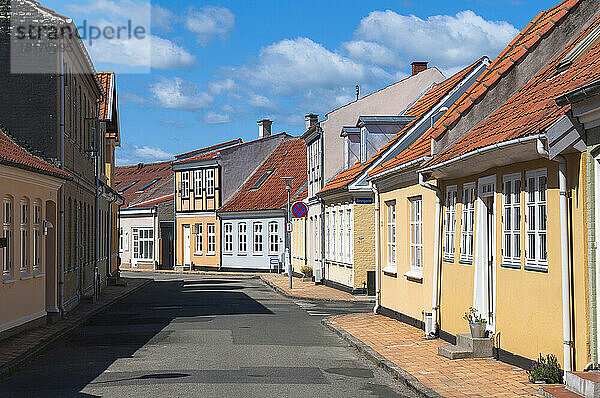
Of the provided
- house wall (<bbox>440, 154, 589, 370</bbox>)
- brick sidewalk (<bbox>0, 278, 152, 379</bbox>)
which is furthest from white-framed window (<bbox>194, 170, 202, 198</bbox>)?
house wall (<bbox>440, 154, 589, 370</bbox>)

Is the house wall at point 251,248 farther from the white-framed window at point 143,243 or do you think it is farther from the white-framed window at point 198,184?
the white-framed window at point 143,243

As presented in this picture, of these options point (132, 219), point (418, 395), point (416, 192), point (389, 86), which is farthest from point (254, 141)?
point (418, 395)

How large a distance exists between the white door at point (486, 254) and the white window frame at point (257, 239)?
36.9 m

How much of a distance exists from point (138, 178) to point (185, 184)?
1454 cm

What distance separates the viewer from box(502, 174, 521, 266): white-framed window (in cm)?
1242

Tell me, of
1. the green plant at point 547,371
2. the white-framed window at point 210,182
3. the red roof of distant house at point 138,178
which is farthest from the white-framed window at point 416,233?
the red roof of distant house at point 138,178

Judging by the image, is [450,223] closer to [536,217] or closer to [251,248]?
[536,217]

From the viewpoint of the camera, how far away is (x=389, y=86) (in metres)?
33.1

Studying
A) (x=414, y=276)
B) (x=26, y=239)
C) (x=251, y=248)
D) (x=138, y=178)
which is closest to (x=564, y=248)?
(x=414, y=276)

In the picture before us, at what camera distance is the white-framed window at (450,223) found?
15617 mm

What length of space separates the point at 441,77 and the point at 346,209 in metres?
6.23

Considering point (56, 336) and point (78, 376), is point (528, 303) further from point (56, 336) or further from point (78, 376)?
point (56, 336)

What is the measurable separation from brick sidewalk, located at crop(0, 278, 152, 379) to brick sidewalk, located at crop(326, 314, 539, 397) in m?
5.44

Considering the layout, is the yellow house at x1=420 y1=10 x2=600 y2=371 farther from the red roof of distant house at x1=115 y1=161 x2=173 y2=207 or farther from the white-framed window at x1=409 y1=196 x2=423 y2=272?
the red roof of distant house at x1=115 y1=161 x2=173 y2=207
